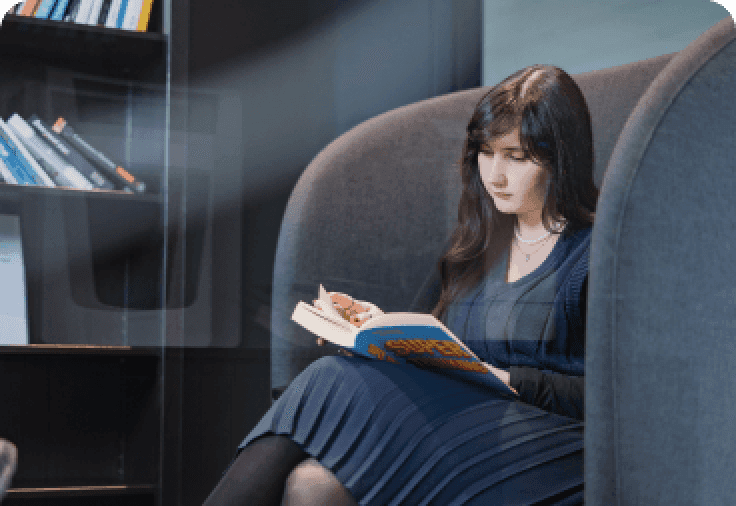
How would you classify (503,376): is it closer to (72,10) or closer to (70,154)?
(70,154)

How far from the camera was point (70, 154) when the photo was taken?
1463 mm

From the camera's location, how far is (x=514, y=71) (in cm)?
109

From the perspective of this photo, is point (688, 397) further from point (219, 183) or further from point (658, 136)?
point (219, 183)

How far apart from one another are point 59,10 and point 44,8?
0.03 m

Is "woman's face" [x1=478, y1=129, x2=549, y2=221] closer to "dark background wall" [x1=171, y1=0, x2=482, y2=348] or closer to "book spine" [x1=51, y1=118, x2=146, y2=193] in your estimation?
"dark background wall" [x1=171, y1=0, x2=482, y2=348]

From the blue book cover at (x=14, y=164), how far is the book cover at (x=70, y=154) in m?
0.07

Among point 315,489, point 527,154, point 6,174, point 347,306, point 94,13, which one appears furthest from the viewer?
point 94,13

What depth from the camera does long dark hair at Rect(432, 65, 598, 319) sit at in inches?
37.6

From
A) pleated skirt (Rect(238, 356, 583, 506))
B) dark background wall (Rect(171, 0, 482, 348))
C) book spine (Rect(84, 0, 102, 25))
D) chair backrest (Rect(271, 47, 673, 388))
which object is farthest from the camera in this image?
book spine (Rect(84, 0, 102, 25))

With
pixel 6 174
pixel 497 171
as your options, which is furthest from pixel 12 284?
pixel 497 171

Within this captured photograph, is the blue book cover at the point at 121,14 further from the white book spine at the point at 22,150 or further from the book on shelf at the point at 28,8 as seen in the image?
the white book spine at the point at 22,150

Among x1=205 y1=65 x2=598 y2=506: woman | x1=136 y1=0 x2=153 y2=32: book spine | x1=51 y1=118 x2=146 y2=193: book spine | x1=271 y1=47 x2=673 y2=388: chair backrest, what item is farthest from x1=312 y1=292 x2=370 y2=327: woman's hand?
x1=136 y1=0 x2=153 y2=32: book spine

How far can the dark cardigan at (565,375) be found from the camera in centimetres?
83

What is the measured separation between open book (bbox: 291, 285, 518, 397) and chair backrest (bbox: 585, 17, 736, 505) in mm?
166
